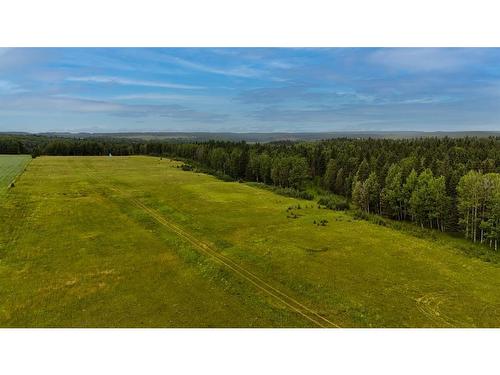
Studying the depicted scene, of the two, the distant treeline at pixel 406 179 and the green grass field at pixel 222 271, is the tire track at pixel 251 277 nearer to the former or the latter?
the green grass field at pixel 222 271

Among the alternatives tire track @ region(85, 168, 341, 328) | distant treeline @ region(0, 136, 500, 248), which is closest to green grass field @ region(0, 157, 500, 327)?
tire track @ region(85, 168, 341, 328)

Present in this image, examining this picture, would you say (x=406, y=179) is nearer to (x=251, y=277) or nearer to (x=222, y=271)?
(x=251, y=277)

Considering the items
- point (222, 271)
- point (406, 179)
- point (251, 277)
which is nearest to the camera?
point (251, 277)

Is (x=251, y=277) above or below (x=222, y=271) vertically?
below

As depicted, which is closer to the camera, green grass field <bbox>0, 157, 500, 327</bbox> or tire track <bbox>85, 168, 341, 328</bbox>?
tire track <bbox>85, 168, 341, 328</bbox>

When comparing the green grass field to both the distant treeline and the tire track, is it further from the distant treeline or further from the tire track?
the distant treeline

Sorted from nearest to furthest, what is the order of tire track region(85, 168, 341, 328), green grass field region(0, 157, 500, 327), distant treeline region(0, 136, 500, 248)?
tire track region(85, 168, 341, 328) < green grass field region(0, 157, 500, 327) < distant treeline region(0, 136, 500, 248)

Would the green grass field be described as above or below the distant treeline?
below

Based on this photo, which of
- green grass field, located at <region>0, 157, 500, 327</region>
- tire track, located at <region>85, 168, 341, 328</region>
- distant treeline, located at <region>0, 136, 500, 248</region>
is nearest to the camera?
tire track, located at <region>85, 168, 341, 328</region>

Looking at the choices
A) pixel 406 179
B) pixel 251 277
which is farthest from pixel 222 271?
pixel 406 179
